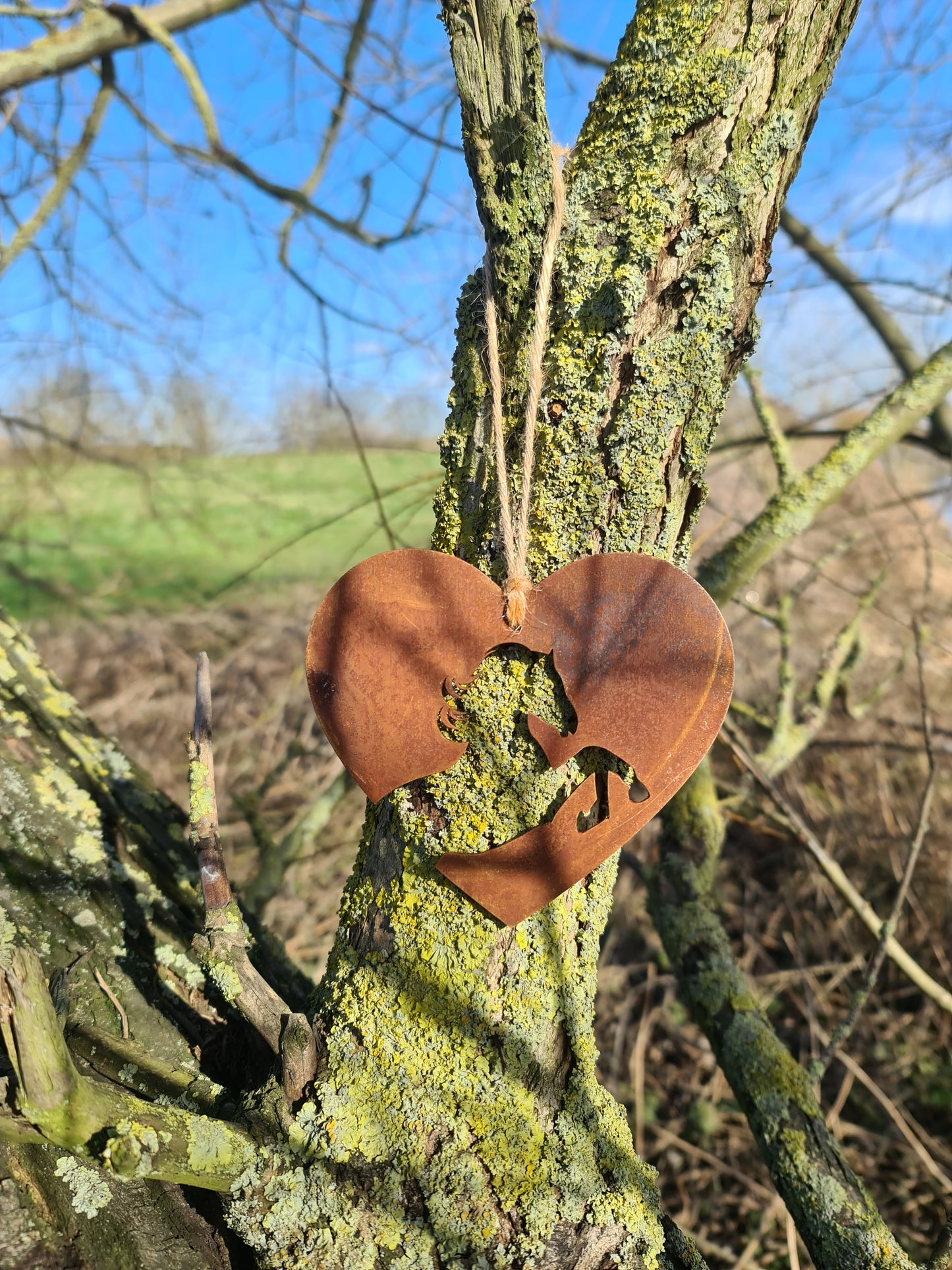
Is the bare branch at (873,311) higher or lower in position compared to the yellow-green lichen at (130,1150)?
higher

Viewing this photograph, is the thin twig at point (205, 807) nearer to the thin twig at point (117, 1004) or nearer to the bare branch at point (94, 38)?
the thin twig at point (117, 1004)

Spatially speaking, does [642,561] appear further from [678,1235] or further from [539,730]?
[678,1235]

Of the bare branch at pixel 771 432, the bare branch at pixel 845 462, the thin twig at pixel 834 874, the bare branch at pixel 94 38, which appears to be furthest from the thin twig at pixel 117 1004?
the bare branch at pixel 94 38

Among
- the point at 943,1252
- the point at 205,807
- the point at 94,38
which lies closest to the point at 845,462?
the point at 943,1252

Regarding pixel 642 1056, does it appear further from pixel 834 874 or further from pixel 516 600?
pixel 516 600

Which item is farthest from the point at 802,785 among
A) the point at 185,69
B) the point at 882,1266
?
the point at 185,69

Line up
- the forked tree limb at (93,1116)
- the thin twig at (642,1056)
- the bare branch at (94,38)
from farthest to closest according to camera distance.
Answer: the thin twig at (642,1056)
the bare branch at (94,38)
the forked tree limb at (93,1116)
